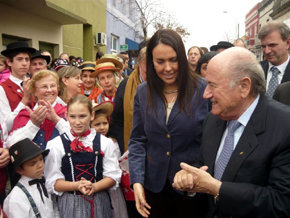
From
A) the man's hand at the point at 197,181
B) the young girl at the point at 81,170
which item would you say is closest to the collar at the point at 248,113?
the man's hand at the point at 197,181

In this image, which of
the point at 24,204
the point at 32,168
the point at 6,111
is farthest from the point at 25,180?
the point at 6,111

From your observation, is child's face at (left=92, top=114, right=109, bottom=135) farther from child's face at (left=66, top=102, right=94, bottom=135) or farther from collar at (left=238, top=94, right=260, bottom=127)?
collar at (left=238, top=94, right=260, bottom=127)

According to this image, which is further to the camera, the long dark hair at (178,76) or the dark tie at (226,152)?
the long dark hair at (178,76)

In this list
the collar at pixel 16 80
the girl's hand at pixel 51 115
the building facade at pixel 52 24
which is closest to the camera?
the girl's hand at pixel 51 115

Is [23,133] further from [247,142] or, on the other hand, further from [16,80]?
[247,142]

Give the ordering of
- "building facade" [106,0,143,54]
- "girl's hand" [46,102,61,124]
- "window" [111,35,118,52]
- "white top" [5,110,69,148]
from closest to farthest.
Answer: "white top" [5,110,69,148]
"girl's hand" [46,102,61,124]
"building facade" [106,0,143,54]
"window" [111,35,118,52]

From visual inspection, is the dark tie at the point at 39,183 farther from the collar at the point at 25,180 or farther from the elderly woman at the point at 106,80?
the elderly woman at the point at 106,80

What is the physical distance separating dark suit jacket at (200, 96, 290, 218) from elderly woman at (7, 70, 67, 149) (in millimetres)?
1934

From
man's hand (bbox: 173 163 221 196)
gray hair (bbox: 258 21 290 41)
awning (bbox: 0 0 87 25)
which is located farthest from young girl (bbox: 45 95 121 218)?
awning (bbox: 0 0 87 25)

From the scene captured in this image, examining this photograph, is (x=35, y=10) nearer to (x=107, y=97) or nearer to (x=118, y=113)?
(x=107, y=97)

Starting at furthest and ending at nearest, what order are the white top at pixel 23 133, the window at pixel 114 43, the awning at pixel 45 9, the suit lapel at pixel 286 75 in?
the window at pixel 114 43
the awning at pixel 45 9
the suit lapel at pixel 286 75
the white top at pixel 23 133

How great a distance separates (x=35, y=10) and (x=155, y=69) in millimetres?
8643

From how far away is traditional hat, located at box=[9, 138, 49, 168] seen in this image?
8.23 feet

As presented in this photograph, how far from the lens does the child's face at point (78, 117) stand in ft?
8.73
